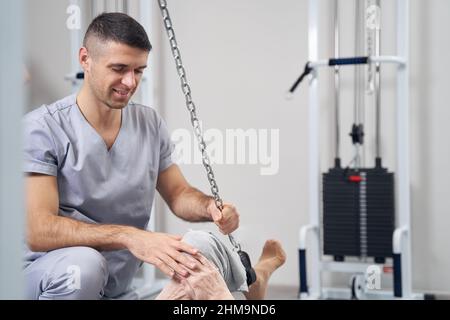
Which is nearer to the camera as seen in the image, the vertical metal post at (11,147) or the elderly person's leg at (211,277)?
the vertical metal post at (11,147)

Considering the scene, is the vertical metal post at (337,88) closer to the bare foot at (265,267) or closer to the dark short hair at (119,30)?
the bare foot at (265,267)

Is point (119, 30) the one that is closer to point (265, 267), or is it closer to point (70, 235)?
point (70, 235)

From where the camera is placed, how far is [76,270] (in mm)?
993

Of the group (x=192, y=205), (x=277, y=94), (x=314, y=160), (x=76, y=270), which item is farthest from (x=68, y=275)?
(x=314, y=160)

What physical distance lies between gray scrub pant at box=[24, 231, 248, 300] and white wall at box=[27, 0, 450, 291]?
9.2 inches

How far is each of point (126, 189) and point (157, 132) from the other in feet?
0.48

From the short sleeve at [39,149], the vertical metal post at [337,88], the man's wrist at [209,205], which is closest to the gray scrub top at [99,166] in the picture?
the short sleeve at [39,149]

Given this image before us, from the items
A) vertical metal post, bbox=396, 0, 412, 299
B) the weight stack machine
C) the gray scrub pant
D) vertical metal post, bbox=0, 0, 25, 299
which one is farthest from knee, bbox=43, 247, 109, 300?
vertical metal post, bbox=396, 0, 412, 299

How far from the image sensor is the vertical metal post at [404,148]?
188cm

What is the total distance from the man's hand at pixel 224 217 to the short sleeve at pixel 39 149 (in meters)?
0.29

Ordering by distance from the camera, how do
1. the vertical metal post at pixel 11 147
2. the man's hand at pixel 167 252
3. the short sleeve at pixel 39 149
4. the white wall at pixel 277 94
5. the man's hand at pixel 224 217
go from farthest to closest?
the white wall at pixel 277 94, the man's hand at pixel 224 217, the short sleeve at pixel 39 149, the man's hand at pixel 167 252, the vertical metal post at pixel 11 147

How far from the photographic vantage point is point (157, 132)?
1.22 meters

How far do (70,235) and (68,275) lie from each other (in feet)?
0.21
